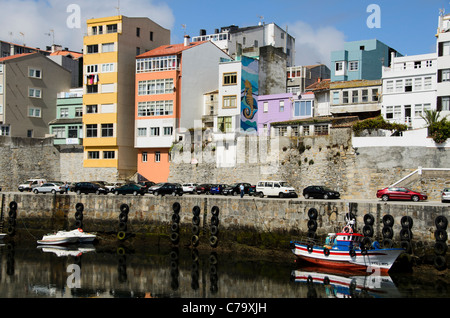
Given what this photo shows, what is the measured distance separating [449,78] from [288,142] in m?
16.6

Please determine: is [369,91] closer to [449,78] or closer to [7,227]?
[449,78]

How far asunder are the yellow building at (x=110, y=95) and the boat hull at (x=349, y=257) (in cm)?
3739

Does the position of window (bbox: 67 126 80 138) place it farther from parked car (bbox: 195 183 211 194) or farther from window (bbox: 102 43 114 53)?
parked car (bbox: 195 183 211 194)

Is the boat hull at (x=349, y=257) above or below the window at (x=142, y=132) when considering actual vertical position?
below

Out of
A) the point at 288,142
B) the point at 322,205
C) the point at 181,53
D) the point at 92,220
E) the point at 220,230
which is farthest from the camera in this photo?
the point at 181,53

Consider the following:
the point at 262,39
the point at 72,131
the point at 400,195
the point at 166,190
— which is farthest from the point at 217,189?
the point at 262,39

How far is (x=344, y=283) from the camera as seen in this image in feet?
96.1

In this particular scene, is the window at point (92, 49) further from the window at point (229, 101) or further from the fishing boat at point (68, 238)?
the fishing boat at point (68, 238)

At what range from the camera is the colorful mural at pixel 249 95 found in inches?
2432

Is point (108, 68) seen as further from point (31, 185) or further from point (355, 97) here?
point (355, 97)

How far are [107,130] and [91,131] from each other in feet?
9.23

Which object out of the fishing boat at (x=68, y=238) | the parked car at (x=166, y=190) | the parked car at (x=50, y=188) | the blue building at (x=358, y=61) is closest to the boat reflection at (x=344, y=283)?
the parked car at (x=166, y=190)

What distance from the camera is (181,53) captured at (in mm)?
62781
